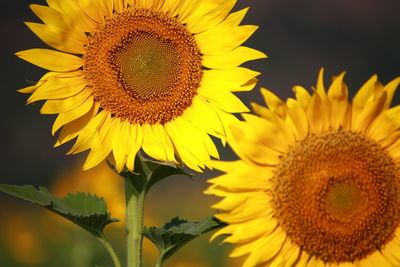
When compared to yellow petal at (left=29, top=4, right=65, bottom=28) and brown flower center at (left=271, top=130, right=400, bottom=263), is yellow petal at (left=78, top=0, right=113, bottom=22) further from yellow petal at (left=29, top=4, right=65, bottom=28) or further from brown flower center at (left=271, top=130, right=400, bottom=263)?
brown flower center at (left=271, top=130, right=400, bottom=263)

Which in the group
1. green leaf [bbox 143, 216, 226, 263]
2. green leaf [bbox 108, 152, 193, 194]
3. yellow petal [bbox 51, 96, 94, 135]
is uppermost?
yellow petal [bbox 51, 96, 94, 135]

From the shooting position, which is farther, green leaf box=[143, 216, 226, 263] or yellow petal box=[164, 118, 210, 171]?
yellow petal box=[164, 118, 210, 171]

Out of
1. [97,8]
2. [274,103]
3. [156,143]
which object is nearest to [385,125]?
[274,103]

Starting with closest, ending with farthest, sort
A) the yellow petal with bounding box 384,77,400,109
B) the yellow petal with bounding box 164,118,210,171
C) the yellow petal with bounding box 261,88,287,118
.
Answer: the yellow petal with bounding box 261,88,287,118
the yellow petal with bounding box 384,77,400,109
the yellow petal with bounding box 164,118,210,171

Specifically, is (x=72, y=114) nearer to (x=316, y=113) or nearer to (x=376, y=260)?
(x=316, y=113)

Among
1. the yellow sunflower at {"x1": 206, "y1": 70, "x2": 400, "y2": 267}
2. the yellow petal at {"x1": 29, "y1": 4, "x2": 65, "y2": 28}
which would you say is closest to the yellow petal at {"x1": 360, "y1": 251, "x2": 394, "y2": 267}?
the yellow sunflower at {"x1": 206, "y1": 70, "x2": 400, "y2": 267}

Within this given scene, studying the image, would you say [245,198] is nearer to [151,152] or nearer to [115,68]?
[151,152]

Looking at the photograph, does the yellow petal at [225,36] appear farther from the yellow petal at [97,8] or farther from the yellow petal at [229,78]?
the yellow petal at [97,8]
